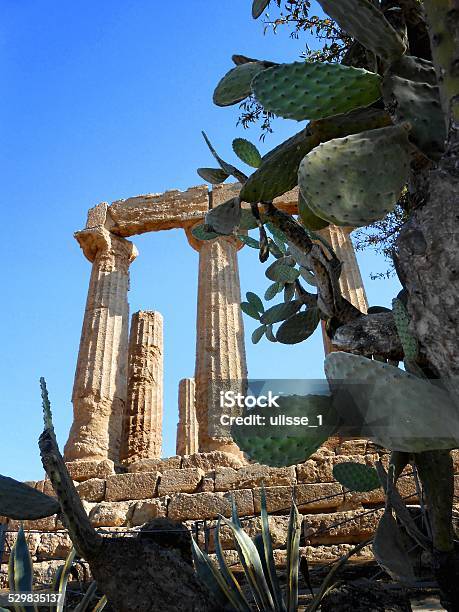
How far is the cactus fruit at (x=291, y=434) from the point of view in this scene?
2020mm

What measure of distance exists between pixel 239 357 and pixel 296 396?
9.54 metres

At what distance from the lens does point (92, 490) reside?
9.20 meters

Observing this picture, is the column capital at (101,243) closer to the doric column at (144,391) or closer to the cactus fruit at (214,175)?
the doric column at (144,391)

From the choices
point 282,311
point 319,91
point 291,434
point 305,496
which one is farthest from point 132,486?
point 319,91

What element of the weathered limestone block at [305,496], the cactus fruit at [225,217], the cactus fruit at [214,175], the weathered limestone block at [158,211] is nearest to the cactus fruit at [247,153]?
the cactus fruit at [214,175]

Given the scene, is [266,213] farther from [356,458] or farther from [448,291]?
[356,458]

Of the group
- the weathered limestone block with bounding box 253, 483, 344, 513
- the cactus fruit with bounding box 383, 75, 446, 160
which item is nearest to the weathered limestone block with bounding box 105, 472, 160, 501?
the weathered limestone block with bounding box 253, 483, 344, 513

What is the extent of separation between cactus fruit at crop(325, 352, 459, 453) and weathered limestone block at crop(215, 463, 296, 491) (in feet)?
21.4

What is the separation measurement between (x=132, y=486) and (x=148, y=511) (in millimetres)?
923

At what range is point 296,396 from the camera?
2.12 m

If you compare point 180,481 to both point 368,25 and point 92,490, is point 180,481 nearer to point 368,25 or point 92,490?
point 92,490

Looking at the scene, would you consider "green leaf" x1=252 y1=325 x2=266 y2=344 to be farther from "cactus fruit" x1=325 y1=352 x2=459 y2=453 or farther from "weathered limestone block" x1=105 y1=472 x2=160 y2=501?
"weathered limestone block" x1=105 y1=472 x2=160 y2=501

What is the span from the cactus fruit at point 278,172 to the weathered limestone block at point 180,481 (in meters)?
7.14

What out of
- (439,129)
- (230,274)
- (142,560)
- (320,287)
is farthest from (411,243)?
(230,274)
